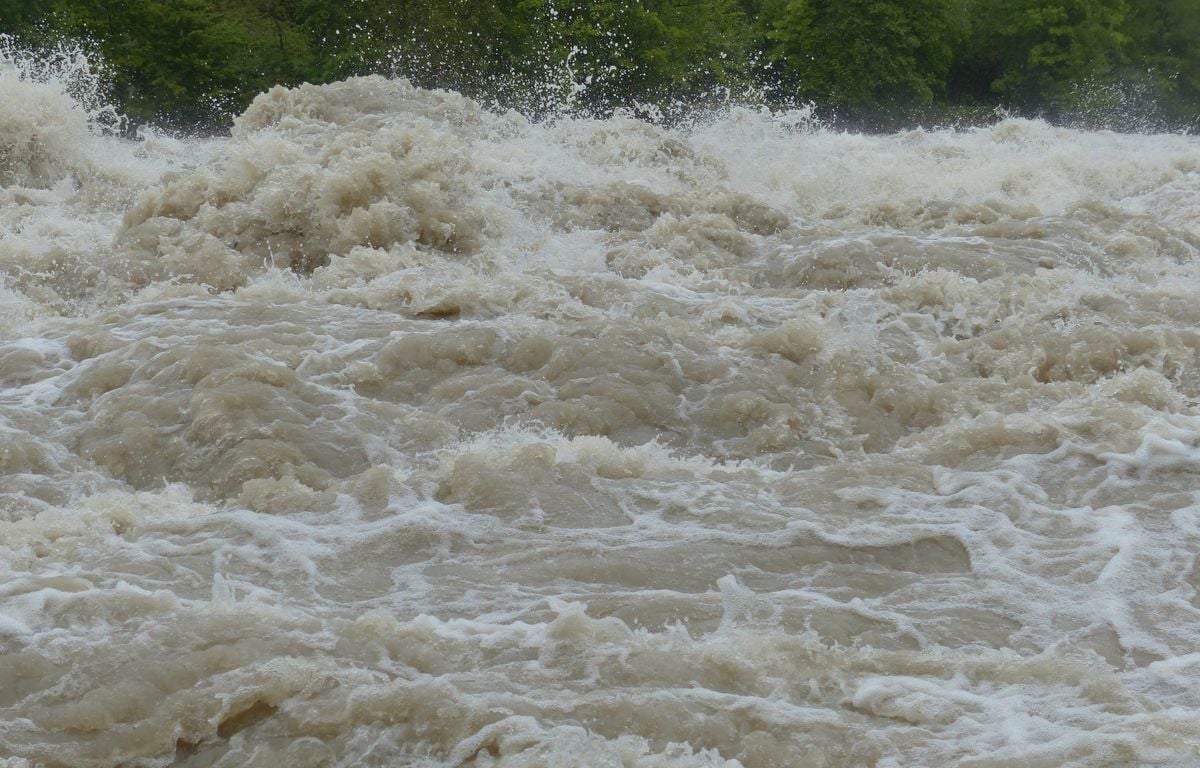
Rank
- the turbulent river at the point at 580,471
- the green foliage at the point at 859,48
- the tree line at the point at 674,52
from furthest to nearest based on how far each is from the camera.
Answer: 1. the green foliage at the point at 859,48
2. the tree line at the point at 674,52
3. the turbulent river at the point at 580,471

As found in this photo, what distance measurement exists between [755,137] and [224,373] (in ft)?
32.5

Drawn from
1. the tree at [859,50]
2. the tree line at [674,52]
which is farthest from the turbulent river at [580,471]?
the tree at [859,50]

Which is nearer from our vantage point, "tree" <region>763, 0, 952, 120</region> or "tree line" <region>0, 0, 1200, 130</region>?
"tree line" <region>0, 0, 1200, 130</region>

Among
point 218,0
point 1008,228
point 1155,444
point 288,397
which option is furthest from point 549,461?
point 218,0

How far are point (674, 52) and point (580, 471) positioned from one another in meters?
20.2

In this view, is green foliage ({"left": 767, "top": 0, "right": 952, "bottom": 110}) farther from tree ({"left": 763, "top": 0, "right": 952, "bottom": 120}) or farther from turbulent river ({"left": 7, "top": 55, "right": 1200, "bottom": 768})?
turbulent river ({"left": 7, "top": 55, "right": 1200, "bottom": 768})

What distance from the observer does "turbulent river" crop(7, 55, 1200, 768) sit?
374cm

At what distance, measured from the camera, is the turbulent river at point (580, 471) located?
3.74 m

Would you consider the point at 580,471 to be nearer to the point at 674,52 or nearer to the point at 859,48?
the point at 674,52

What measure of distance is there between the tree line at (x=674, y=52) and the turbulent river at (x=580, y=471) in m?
11.8

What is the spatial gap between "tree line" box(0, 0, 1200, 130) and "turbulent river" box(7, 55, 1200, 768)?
11.8 metres

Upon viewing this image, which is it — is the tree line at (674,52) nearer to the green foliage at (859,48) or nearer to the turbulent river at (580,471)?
the green foliage at (859,48)

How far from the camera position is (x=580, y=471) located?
568 centimetres

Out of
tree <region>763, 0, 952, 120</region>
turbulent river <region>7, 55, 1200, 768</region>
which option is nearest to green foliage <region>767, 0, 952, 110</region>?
tree <region>763, 0, 952, 120</region>
